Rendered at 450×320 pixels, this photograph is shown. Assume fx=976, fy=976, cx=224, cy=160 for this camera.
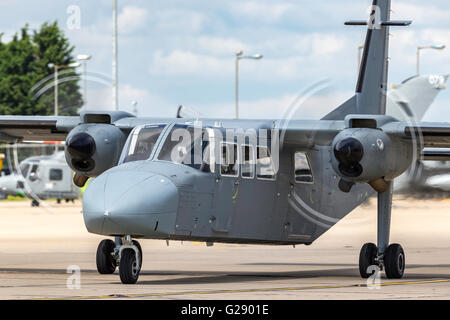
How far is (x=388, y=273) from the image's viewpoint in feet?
57.9

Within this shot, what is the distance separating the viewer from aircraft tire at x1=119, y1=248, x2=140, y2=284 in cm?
1509

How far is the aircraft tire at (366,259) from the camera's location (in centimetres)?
1778

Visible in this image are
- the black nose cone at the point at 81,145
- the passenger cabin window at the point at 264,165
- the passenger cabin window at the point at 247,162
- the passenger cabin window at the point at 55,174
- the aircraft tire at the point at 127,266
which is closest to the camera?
the aircraft tire at the point at 127,266

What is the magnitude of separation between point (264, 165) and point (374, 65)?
350 centimetres

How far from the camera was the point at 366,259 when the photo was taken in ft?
58.4

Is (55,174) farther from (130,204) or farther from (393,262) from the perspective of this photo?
(130,204)

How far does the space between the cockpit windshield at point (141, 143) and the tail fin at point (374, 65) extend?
4663mm

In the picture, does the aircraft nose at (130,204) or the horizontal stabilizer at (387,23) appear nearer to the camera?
the aircraft nose at (130,204)

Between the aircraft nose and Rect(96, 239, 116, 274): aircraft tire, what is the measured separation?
337 centimetres

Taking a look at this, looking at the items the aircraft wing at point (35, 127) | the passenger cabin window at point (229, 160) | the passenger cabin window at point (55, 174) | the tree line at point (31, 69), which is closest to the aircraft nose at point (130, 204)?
the passenger cabin window at point (229, 160)

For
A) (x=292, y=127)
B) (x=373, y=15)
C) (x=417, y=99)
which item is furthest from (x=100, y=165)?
(x=417, y=99)

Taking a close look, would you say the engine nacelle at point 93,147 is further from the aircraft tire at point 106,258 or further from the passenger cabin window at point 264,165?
the passenger cabin window at point 264,165

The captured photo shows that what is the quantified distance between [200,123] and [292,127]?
5.57 feet
